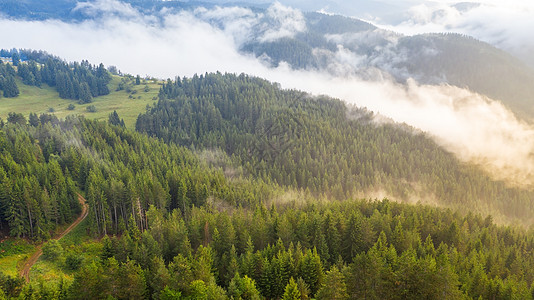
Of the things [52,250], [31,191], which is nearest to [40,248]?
[52,250]

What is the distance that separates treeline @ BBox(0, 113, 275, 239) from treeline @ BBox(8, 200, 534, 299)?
14.7m

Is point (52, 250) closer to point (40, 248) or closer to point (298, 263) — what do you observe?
point (40, 248)

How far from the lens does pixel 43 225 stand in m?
85.6

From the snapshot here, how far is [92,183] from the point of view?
99.7 m

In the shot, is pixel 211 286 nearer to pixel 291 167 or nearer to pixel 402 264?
pixel 402 264

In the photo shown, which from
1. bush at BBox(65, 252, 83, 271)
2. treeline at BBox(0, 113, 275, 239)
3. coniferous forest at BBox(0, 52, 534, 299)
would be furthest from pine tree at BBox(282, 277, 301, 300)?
treeline at BBox(0, 113, 275, 239)

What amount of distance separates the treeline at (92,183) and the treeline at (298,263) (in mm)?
14748

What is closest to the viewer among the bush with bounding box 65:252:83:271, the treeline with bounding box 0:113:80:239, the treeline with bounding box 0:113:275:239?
the bush with bounding box 65:252:83:271

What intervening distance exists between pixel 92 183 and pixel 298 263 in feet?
223

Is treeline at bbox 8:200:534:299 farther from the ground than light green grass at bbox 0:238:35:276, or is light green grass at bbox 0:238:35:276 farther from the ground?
treeline at bbox 8:200:534:299

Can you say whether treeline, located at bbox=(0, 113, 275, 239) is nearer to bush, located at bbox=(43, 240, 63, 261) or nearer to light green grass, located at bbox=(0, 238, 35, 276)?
light green grass, located at bbox=(0, 238, 35, 276)

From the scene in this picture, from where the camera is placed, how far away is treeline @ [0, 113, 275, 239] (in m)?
86.1

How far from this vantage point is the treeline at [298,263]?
168 feet

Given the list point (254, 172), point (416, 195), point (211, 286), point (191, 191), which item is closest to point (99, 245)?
point (191, 191)
